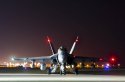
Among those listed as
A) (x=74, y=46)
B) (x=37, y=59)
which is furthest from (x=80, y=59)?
(x=37, y=59)

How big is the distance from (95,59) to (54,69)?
464 inches

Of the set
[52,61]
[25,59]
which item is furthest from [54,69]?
[25,59]

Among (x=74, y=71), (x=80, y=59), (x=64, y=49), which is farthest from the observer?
(x=80, y=59)

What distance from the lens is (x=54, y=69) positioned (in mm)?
78938

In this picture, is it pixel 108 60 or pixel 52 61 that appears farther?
pixel 108 60

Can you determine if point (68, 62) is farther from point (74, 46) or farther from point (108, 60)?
point (108, 60)

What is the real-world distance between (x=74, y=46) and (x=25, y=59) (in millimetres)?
14222

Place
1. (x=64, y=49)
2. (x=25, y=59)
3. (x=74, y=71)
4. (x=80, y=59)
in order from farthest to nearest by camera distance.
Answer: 1. (x=25, y=59)
2. (x=80, y=59)
3. (x=74, y=71)
4. (x=64, y=49)

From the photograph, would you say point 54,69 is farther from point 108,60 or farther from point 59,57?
point 108,60

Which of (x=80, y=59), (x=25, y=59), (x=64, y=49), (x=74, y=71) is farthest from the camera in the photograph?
(x=25, y=59)

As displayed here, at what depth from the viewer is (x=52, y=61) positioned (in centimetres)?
7838

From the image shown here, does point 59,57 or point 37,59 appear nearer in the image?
point 59,57

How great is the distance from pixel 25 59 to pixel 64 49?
2178 centimetres

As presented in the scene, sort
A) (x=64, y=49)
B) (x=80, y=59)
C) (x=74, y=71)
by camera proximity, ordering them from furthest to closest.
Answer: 1. (x=80, y=59)
2. (x=74, y=71)
3. (x=64, y=49)
